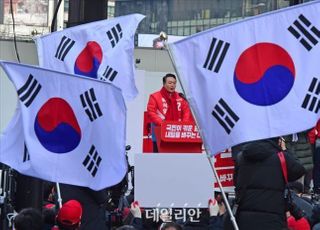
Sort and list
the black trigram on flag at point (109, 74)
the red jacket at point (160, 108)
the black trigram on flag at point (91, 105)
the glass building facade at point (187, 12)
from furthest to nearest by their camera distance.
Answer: the glass building facade at point (187, 12) < the red jacket at point (160, 108) < the black trigram on flag at point (109, 74) < the black trigram on flag at point (91, 105)

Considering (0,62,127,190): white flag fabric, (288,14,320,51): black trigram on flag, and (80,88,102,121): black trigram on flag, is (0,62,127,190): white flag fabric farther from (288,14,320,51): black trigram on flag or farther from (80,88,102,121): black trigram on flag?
(288,14,320,51): black trigram on flag

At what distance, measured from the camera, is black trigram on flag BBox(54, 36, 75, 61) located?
9.58 metres

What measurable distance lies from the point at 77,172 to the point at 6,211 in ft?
8.20

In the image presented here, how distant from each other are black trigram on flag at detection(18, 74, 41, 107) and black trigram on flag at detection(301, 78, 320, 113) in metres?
2.22

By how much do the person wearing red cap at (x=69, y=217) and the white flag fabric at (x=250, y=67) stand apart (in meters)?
1.51

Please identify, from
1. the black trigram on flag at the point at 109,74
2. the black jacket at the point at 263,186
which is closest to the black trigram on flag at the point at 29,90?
the black jacket at the point at 263,186

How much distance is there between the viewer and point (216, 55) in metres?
6.35

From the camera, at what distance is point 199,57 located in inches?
250

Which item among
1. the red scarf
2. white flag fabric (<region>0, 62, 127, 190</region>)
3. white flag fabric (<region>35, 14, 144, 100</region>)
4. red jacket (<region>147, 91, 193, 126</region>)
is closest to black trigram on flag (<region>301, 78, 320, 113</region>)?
white flag fabric (<region>0, 62, 127, 190</region>)

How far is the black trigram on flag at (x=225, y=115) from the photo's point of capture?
20.5ft

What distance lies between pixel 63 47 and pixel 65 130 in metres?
2.59

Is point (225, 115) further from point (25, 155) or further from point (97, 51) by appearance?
point (97, 51)

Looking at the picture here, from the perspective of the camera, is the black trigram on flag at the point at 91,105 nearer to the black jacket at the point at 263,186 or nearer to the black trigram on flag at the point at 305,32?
the black jacket at the point at 263,186

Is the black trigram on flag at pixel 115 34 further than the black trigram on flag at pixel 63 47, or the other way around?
the black trigram on flag at pixel 115 34
